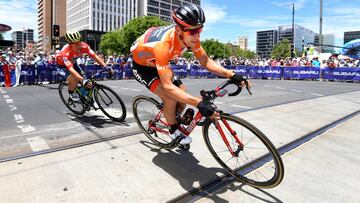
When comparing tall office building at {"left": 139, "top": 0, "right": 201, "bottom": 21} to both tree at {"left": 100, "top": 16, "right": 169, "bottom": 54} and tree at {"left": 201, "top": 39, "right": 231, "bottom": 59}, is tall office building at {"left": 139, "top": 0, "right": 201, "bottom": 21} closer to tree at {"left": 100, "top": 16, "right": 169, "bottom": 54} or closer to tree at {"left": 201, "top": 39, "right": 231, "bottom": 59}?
tree at {"left": 201, "top": 39, "right": 231, "bottom": 59}

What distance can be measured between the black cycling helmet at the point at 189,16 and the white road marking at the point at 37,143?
2.83 metres

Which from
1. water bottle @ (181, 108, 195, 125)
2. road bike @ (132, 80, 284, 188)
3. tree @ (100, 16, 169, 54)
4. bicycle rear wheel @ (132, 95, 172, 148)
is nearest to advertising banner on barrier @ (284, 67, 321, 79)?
bicycle rear wheel @ (132, 95, 172, 148)

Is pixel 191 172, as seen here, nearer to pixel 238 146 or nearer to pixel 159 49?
pixel 238 146

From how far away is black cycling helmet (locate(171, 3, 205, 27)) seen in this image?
10.4 ft

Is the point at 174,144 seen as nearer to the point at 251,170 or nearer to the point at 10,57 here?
the point at 251,170

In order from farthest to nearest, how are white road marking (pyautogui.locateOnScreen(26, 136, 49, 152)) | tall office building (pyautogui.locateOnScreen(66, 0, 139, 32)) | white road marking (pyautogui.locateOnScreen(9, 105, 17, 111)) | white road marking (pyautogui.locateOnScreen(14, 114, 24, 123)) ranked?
tall office building (pyautogui.locateOnScreen(66, 0, 139, 32)) < white road marking (pyautogui.locateOnScreen(9, 105, 17, 111)) < white road marking (pyautogui.locateOnScreen(14, 114, 24, 123)) < white road marking (pyautogui.locateOnScreen(26, 136, 49, 152))

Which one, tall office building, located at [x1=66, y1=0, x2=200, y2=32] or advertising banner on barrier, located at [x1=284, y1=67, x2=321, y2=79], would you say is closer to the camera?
advertising banner on barrier, located at [x1=284, y1=67, x2=321, y2=79]

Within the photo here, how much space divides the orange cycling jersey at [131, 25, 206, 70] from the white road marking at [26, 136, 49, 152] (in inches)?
76.4

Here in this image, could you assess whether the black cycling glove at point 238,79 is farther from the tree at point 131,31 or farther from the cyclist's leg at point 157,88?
the tree at point 131,31

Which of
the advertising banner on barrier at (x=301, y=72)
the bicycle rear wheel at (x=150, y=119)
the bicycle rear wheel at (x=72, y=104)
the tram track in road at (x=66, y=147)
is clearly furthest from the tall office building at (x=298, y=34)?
the tram track in road at (x=66, y=147)

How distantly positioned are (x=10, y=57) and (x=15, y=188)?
16.0 metres

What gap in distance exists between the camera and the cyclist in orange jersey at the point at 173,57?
3176mm

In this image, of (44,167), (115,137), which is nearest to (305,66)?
(115,137)

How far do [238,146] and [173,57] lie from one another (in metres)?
1.27
